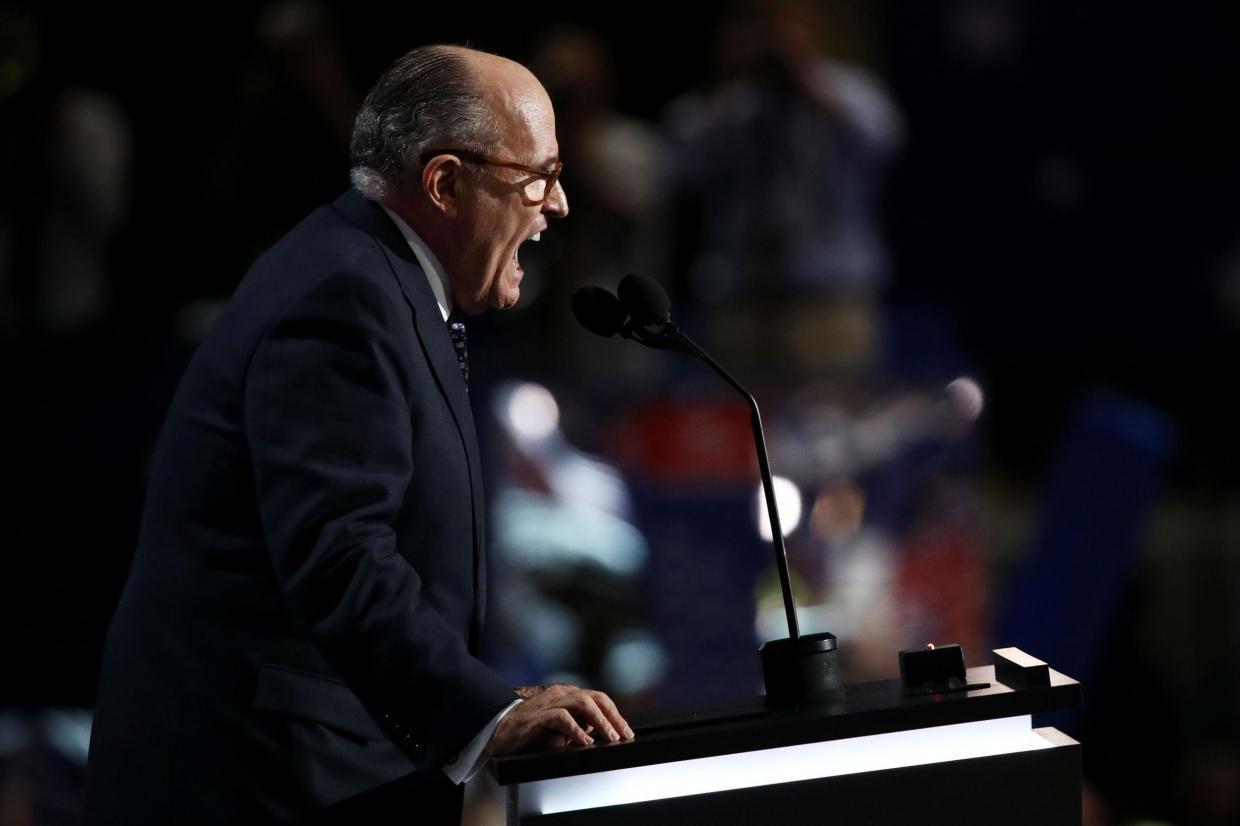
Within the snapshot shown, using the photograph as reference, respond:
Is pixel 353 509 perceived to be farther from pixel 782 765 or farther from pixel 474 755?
pixel 782 765

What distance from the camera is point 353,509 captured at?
1522 mm

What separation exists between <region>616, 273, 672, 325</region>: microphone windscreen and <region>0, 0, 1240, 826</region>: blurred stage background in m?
2.14

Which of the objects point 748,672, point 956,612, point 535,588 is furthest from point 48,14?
point 956,612

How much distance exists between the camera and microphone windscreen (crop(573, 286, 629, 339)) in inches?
69.5

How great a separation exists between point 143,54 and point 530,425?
63.8 inches

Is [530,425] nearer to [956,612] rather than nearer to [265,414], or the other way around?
[956,612]

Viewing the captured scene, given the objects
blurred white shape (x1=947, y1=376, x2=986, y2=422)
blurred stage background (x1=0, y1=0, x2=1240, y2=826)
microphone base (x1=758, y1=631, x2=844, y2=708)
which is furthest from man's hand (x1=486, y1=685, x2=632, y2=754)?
blurred white shape (x1=947, y1=376, x2=986, y2=422)

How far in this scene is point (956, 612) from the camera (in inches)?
162

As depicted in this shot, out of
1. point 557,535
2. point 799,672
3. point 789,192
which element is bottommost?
point 799,672

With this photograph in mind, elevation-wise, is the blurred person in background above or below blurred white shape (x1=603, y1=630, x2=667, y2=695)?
above

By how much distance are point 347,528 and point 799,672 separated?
1.59ft

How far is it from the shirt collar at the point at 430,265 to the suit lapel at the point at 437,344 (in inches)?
0.6

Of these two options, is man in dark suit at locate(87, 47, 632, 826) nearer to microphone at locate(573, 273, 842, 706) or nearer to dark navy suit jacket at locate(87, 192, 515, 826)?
dark navy suit jacket at locate(87, 192, 515, 826)

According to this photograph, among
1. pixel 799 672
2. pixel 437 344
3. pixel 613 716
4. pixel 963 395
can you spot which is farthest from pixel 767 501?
pixel 963 395
